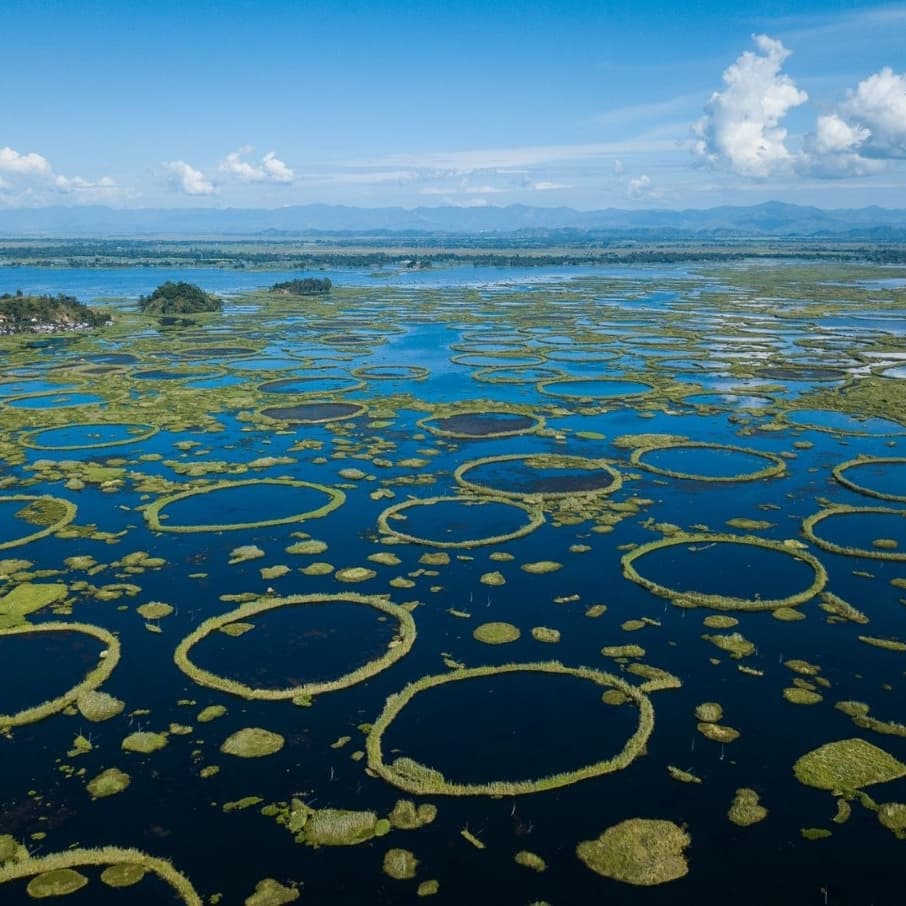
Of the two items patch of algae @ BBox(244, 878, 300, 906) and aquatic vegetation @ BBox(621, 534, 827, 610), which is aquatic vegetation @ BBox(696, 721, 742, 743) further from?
patch of algae @ BBox(244, 878, 300, 906)

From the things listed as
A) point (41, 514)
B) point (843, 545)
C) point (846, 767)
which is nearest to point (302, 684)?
point (846, 767)

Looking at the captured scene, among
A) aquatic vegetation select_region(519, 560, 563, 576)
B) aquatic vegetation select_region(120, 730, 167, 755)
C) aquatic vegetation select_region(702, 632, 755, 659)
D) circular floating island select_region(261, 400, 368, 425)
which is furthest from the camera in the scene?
circular floating island select_region(261, 400, 368, 425)

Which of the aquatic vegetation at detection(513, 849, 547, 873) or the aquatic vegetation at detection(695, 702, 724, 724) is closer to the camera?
the aquatic vegetation at detection(513, 849, 547, 873)

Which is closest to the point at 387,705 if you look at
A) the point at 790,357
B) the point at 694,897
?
the point at 694,897

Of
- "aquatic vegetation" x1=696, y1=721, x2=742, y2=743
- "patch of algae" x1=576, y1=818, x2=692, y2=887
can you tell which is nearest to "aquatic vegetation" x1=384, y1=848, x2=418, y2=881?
"patch of algae" x1=576, y1=818, x2=692, y2=887

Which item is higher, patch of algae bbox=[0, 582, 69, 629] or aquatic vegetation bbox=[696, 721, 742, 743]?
patch of algae bbox=[0, 582, 69, 629]

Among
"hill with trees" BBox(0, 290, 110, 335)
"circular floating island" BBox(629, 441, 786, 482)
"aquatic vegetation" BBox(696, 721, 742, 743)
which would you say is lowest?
"aquatic vegetation" BBox(696, 721, 742, 743)

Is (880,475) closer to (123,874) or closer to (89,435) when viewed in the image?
(123,874)
